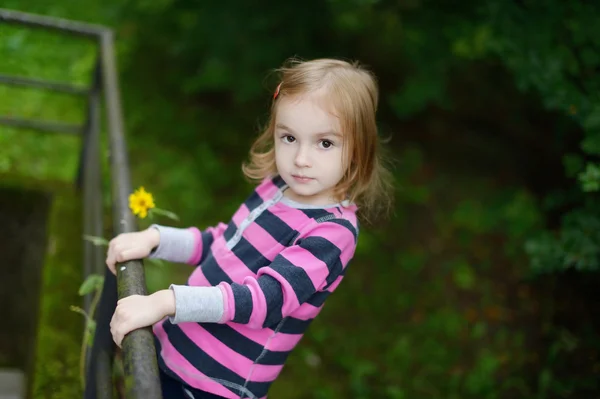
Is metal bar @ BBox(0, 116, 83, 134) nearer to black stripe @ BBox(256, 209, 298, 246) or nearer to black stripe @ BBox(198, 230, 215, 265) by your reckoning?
black stripe @ BBox(198, 230, 215, 265)

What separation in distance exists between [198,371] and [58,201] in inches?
76.6

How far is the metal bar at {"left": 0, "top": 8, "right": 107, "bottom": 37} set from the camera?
2.84 metres

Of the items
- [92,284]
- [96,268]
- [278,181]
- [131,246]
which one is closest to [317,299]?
[278,181]

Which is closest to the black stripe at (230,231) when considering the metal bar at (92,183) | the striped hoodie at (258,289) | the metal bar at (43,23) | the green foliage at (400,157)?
the striped hoodie at (258,289)

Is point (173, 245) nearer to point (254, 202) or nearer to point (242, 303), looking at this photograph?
point (254, 202)

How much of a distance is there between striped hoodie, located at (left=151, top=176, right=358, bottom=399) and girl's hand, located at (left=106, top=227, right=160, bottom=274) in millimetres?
55

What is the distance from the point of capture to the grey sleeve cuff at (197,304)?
1.53m

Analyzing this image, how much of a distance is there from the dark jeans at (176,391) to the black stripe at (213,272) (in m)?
0.29

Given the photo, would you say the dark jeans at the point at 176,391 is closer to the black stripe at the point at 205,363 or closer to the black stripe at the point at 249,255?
the black stripe at the point at 205,363

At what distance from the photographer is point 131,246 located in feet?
5.60

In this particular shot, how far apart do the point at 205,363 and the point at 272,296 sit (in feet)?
1.08

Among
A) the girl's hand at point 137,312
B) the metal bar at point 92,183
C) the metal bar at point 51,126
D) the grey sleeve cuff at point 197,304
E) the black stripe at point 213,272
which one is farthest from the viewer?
the metal bar at point 51,126

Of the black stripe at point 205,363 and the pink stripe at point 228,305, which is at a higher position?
the pink stripe at point 228,305

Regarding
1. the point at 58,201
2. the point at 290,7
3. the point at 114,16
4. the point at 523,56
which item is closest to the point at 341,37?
the point at 290,7
